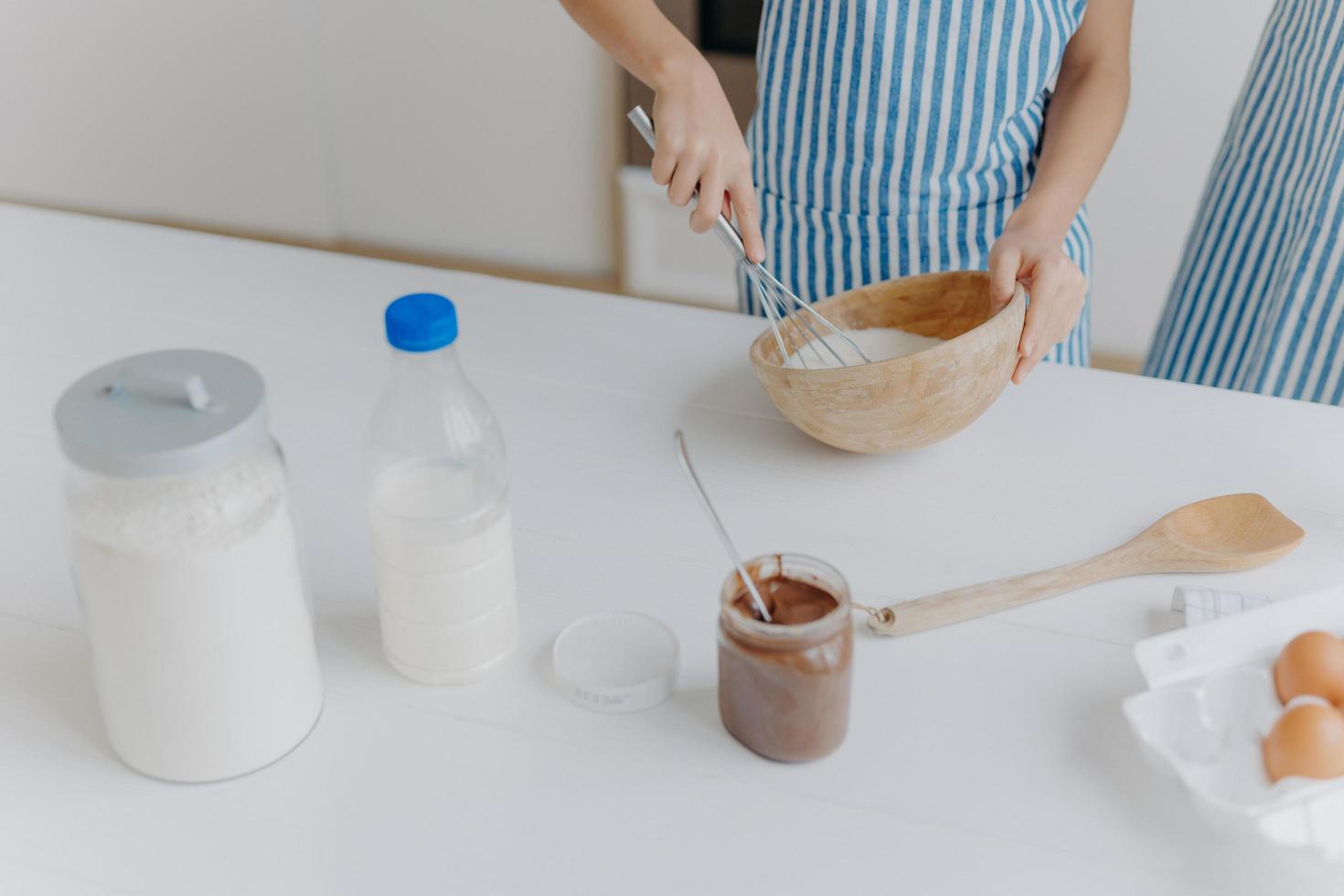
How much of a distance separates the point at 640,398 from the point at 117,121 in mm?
2432

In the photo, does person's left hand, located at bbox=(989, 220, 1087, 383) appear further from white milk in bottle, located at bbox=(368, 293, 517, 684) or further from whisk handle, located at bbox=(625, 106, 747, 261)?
white milk in bottle, located at bbox=(368, 293, 517, 684)

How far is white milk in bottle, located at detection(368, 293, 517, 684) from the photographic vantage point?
725 mm

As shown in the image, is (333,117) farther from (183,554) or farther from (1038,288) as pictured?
(183,554)

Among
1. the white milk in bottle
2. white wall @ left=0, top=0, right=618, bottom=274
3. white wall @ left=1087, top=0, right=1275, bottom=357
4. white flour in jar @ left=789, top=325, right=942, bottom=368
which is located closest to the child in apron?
white flour in jar @ left=789, top=325, right=942, bottom=368

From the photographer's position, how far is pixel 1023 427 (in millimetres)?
1042

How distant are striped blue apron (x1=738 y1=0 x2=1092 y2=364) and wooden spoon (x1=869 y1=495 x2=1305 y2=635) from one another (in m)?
0.44

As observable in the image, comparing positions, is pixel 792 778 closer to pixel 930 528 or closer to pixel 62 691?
pixel 930 528

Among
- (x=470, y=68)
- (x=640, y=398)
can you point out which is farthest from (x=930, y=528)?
(x=470, y=68)

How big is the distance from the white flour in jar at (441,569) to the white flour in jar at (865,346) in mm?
343

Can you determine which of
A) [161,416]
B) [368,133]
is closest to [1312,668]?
[161,416]

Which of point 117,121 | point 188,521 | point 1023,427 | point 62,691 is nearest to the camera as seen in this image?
point 188,521

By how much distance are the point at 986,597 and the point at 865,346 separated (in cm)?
26

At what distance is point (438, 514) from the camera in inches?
29.1

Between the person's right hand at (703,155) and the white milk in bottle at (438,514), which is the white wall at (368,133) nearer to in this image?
the person's right hand at (703,155)
